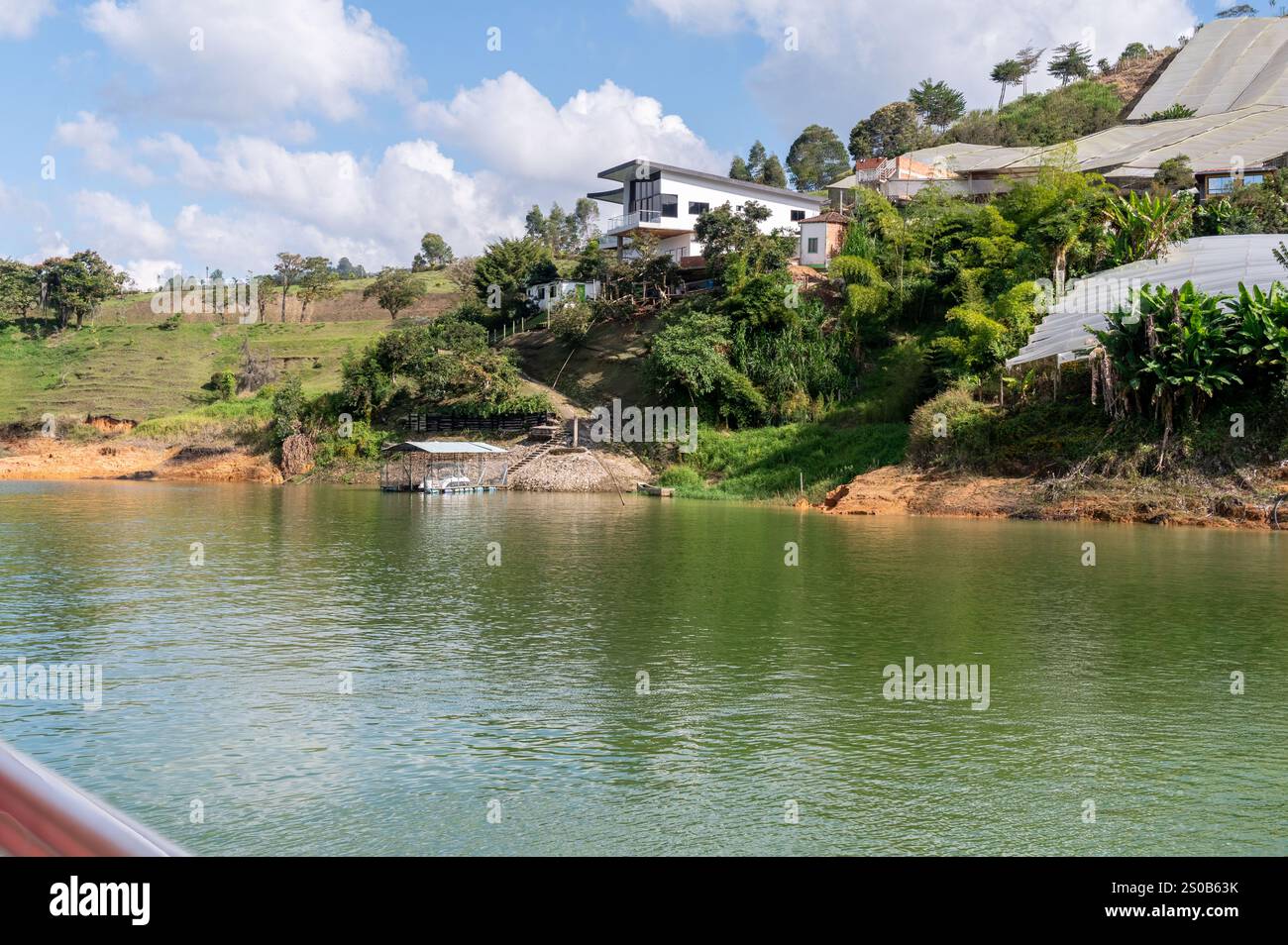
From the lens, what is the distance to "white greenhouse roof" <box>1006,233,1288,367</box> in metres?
38.8

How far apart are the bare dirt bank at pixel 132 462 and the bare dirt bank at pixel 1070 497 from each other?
118ft

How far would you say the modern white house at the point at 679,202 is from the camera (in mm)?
69125

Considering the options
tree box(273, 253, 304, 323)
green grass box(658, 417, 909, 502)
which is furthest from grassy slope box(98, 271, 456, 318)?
green grass box(658, 417, 909, 502)

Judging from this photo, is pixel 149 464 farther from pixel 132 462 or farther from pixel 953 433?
pixel 953 433

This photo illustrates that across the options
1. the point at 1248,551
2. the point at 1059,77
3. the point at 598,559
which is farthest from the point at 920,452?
the point at 1059,77

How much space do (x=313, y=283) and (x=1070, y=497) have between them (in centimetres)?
7301

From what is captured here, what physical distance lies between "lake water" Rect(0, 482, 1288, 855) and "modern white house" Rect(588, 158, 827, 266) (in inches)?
1835

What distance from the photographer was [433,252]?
124 m

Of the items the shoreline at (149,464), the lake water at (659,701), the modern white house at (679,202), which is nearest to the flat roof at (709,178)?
the modern white house at (679,202)

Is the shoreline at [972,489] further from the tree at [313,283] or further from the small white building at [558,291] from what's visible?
the tree at [313,283]

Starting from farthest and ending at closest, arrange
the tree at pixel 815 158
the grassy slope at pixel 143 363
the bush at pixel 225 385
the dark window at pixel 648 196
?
the tree at pixel 815 158, the bush at pixel 225 385, the grassy slope at pixel 143 363, the dark window at pixel 648 196

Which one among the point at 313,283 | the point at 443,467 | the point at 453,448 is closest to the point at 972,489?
the point at 453,448

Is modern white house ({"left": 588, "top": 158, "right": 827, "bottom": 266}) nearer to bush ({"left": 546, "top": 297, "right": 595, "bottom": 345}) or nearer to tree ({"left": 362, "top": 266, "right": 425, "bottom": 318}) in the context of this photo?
bush ({"left": 546, "top": 297, "right": 595, "bottom": 345})

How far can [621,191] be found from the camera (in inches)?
2928
